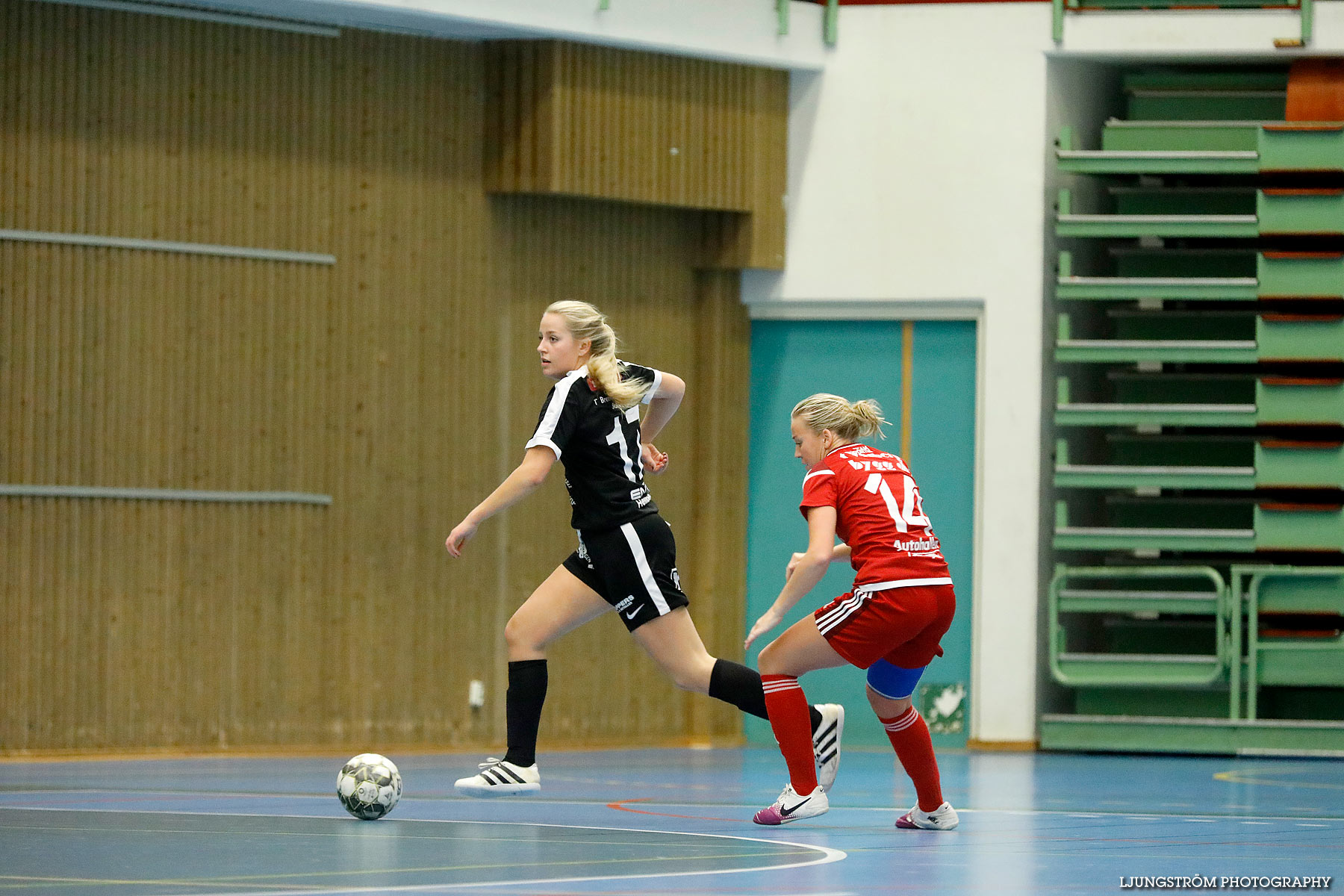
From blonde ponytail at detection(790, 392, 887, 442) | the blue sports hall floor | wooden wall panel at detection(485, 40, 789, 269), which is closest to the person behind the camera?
the blue sports hall floor

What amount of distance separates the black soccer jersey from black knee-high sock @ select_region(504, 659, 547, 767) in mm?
577

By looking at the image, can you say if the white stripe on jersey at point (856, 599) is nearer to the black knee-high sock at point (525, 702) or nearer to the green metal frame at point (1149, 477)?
the black knee-high sock at point (525, 702)

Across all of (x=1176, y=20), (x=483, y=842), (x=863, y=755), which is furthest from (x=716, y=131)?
(x=483, y=842)

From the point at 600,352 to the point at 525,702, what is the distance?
141cm

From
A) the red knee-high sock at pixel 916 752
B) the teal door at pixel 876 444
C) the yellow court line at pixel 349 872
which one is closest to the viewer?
the yellow court line at pixel 349 872

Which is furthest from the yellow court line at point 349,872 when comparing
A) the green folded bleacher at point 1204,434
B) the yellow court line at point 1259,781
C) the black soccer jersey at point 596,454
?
the green folded bleacher at point 1204,434

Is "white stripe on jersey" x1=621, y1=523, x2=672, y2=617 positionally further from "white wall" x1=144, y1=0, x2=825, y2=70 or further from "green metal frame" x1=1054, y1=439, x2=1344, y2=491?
"green metal frame" x1=1054, y1=439, x2=1344, y2=491

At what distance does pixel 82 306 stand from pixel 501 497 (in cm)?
488

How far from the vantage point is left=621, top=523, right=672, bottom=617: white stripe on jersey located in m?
6.97

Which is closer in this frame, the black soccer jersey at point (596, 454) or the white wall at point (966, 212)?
the black soccer jersey at point (596, 454)

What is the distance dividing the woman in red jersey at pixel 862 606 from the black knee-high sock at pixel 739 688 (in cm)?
27

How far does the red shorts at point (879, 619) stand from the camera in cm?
653

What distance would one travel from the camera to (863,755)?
38.9ft

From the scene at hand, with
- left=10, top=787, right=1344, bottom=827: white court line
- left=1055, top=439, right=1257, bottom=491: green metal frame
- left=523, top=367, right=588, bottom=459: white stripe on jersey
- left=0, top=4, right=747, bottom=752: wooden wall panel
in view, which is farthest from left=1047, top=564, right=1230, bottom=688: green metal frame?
left=523, top=367, right=588, bottom=459: white stripe on jersey
